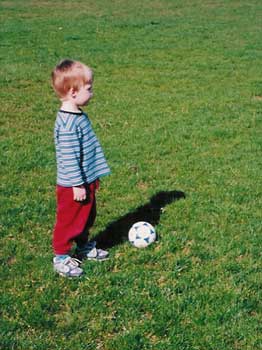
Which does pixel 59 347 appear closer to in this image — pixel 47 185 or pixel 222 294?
pixel 222 294

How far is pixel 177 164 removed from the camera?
7.88m

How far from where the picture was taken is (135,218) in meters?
6.34

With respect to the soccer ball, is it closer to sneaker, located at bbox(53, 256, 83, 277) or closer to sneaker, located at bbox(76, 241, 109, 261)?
sneaker, located at bbox(76, 241, 109, 261)

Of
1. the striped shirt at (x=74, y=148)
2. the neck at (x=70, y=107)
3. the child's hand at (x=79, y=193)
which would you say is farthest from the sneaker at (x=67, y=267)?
the neck at (x=70, y=107)

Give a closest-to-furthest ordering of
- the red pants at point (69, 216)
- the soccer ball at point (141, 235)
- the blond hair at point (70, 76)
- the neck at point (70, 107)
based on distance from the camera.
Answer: the blond hair at point (70, 76) < the neck at point (70, 107) < the red pants at point (69, 216) < the soccer ball at point (141, 235)

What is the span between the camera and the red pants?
5.02 metres

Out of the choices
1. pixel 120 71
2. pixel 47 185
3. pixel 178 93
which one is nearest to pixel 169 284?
pixel 47 185

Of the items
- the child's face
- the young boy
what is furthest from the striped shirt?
the child's face

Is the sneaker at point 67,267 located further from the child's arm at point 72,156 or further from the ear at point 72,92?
the ear at point 72,92

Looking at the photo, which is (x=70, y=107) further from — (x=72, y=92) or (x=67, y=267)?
(x=67, y=267)

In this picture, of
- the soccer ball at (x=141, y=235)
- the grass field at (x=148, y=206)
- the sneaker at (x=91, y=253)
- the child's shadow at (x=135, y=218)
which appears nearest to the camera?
the grass field at (x=148, y=206)

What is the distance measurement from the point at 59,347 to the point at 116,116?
20.4ft

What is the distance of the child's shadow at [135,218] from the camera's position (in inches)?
230

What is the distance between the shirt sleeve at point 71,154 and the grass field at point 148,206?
0.90 metres
